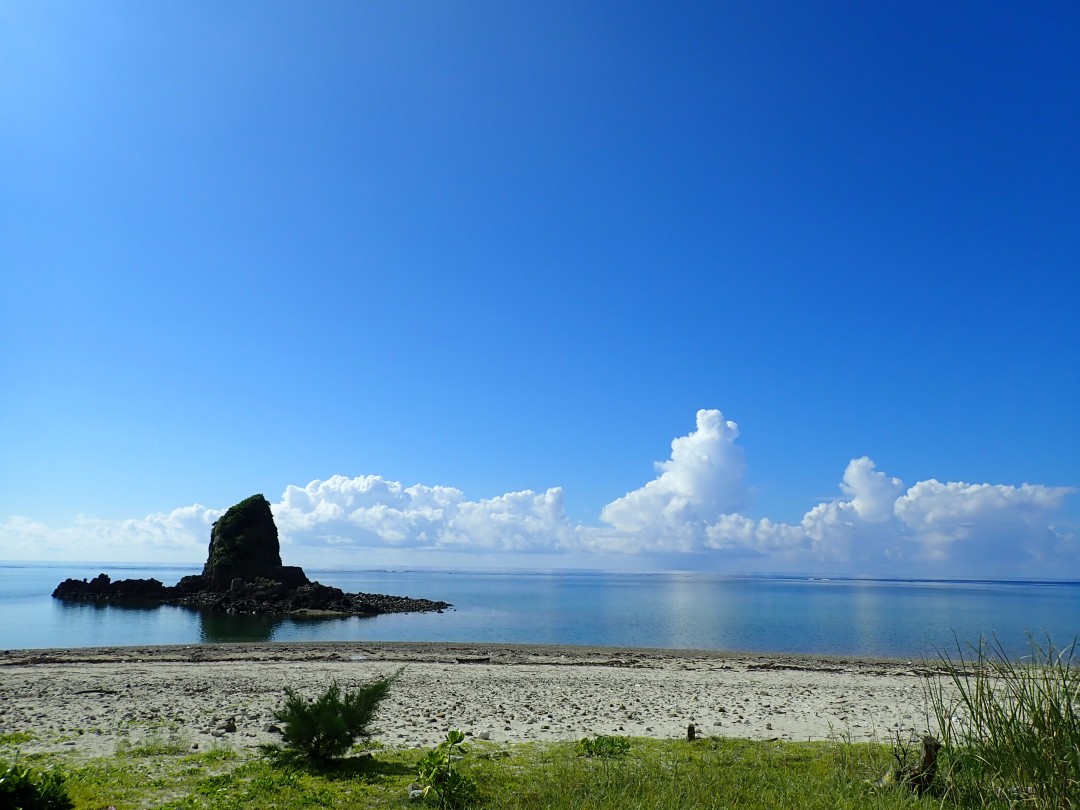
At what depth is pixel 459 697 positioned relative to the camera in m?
23.2

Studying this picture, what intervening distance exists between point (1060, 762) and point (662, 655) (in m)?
41.5

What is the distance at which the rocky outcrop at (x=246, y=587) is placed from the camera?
9631 centimetres

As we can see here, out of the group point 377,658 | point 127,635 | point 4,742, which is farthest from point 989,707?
point 127,635

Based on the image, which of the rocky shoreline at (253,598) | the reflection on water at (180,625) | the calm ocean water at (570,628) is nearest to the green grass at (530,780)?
the calm ocean water at (570,628)

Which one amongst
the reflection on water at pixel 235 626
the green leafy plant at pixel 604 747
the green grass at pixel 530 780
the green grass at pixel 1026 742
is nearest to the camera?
the green grass at pixel 1026 742

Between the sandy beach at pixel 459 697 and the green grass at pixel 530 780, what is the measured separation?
2285mm

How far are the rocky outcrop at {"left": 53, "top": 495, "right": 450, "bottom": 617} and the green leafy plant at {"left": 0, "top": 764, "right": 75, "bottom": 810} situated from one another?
89.5 metres

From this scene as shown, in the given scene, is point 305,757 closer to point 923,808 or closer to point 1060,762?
point 923,808

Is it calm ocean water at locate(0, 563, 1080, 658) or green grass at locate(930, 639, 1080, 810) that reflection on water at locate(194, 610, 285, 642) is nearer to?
calm ocean water at locate(0, 563, 1080, 658)

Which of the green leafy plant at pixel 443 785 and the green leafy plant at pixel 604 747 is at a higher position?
the green leafy plant at pixel 443 785

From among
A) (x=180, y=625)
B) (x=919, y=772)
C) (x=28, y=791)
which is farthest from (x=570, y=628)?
(x=28, y=791)

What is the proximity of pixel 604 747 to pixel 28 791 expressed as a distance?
9.92 m

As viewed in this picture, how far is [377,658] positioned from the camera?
4044 centimetres

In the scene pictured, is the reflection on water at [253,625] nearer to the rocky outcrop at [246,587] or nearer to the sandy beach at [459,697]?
the rocky outcrop at [246,587]
